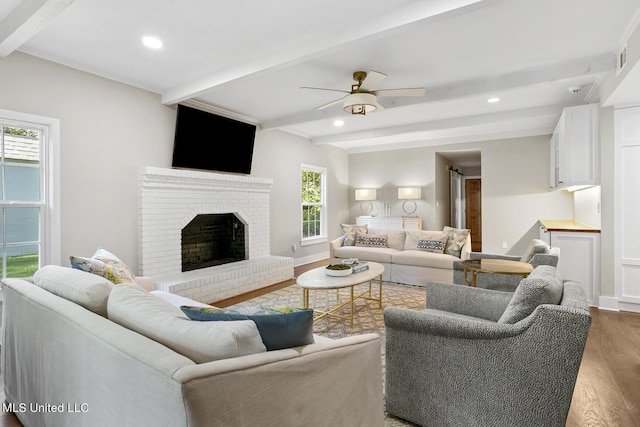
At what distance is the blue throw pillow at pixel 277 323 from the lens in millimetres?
1227

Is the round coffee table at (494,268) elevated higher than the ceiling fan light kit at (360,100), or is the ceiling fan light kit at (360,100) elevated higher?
the ceiling fan light kit at (360,100)

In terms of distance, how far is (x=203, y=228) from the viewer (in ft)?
16.3

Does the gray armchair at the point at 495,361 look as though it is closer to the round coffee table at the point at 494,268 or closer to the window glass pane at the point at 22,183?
the round coffee table at the point at 494,268

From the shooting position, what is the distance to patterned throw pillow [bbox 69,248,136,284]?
7.39 feet

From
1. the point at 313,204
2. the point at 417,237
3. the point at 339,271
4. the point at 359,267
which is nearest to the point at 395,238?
the point at 417,237

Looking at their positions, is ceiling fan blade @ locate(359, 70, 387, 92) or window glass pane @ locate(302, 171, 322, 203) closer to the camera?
ceiling fan blade @ locate(359, 70, 387, 92)

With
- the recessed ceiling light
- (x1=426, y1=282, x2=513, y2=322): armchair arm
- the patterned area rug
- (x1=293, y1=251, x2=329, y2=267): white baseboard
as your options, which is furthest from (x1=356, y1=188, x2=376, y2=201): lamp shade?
the recessed ceiling light

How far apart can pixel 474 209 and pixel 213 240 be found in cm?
713

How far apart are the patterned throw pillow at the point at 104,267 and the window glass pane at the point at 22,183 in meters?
1.07

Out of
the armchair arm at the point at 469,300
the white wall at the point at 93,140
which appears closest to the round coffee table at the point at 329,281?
the armchair arm at the point at 469,300

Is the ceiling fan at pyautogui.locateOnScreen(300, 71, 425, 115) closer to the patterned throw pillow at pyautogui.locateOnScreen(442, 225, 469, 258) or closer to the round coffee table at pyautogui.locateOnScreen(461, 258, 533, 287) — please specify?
the round coffee table at pyautogui.locateOnScreen(461, 258, 533, 287)

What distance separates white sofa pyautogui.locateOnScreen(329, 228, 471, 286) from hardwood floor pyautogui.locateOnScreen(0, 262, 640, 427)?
67.3 inches

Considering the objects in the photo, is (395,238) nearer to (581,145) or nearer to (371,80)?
(581,145)

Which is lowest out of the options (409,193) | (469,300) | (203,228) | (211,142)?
(469,300)
